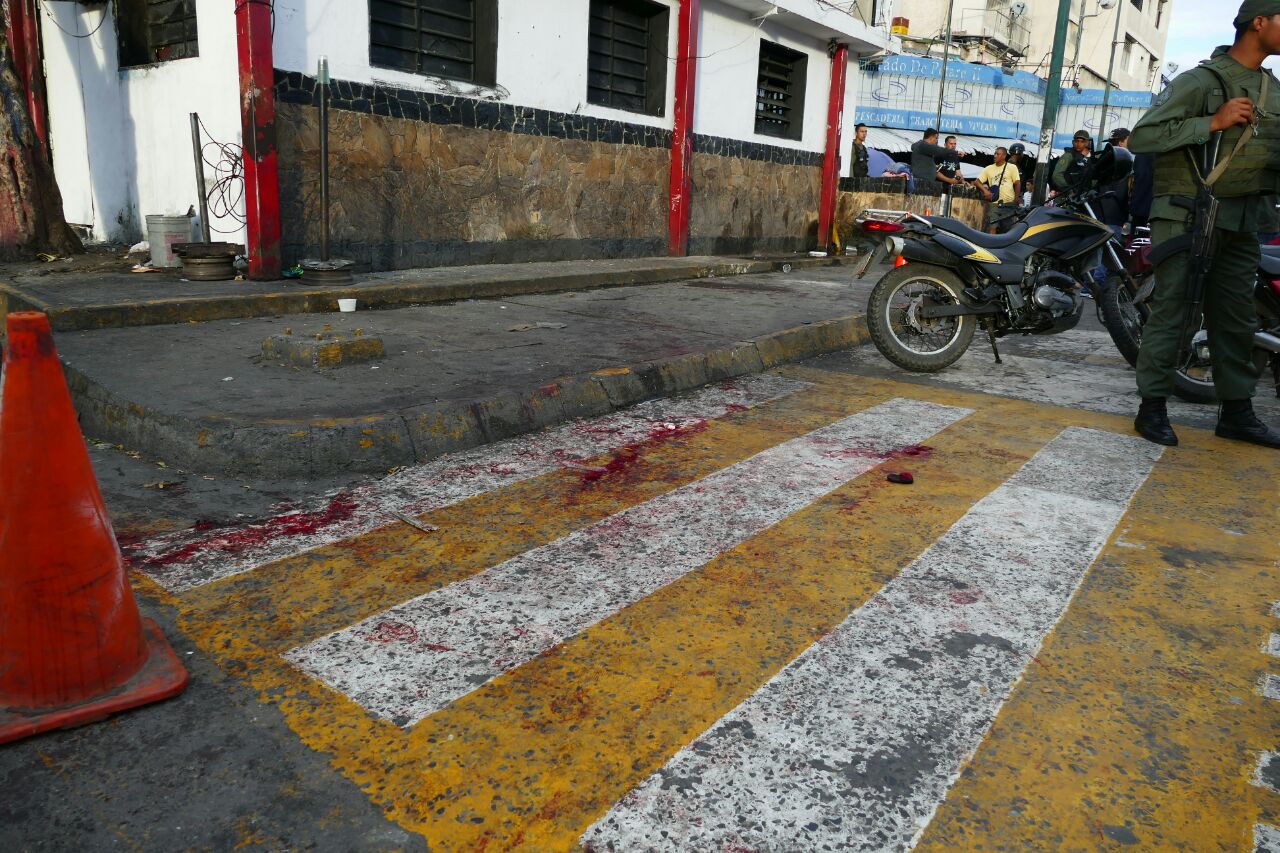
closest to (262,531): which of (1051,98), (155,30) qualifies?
(155,30)

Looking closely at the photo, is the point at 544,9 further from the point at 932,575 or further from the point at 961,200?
the point at 961,200

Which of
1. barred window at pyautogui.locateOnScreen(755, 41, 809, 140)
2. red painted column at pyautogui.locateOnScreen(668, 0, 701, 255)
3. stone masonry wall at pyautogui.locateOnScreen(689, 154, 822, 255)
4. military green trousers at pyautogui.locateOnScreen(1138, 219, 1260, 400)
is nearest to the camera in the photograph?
military green trousers at pyautogui.locateOnScreen(1138, 219, 1260, 400)

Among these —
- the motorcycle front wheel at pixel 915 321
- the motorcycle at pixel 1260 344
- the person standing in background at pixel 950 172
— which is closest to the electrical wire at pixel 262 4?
the motorcycle front wheel at pixel 915 321

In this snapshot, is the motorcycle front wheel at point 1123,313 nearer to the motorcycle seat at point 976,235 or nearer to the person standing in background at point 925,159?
the motorcycle seat at point 976,235

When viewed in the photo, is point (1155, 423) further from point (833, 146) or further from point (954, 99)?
point (954, 99)

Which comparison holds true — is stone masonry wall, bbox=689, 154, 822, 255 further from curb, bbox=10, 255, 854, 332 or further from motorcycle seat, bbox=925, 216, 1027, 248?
motorcycle seat, bbox=925, 216, 1027, 248

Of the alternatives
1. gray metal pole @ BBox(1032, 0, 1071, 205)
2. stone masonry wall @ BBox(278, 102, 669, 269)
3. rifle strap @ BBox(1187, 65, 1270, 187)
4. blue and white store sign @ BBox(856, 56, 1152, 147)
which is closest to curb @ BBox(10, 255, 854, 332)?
stone masonry wall @ BBox(278, 102, 669, 269)

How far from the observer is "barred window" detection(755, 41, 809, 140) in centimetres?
1432

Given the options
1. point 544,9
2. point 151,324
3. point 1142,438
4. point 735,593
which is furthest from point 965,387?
point 544,9

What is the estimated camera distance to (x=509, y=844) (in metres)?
1.65

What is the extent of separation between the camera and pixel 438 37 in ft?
30.2

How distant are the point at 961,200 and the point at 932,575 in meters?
17.4

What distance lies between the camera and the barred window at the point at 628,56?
11258 mm

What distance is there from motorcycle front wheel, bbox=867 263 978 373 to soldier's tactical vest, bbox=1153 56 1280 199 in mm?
1680
